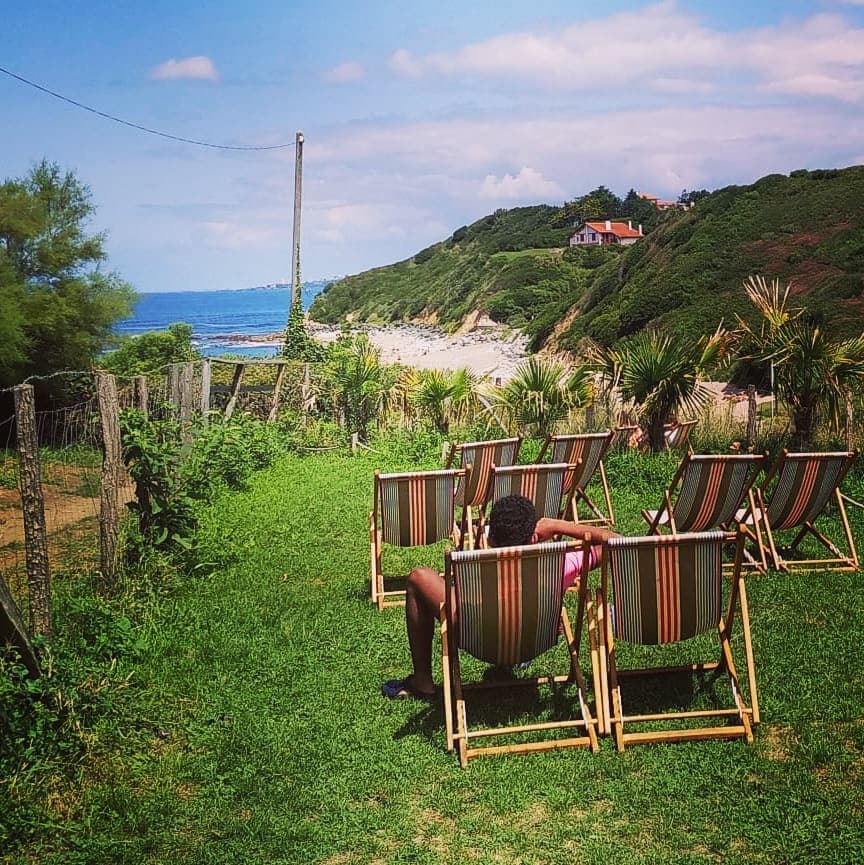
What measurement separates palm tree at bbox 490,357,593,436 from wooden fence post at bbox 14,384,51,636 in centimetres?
820

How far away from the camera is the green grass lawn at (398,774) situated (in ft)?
10.1

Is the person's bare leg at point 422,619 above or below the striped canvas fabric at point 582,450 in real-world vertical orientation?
below

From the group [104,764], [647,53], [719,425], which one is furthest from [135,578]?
[647,53]

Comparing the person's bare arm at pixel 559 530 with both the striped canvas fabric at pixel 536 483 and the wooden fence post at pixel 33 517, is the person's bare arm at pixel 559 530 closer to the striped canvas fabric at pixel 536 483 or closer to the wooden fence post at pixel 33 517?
the striped canvas fabric at pixel 536 483

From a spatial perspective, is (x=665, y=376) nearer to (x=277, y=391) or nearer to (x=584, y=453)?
(x=584, y=453)

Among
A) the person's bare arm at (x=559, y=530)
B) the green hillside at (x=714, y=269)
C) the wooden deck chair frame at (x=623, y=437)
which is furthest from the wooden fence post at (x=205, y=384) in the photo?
the green hillside at (x=714, y=269)

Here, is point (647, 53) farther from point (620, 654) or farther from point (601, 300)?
point (620, 654)

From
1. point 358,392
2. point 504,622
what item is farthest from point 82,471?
point 504,622

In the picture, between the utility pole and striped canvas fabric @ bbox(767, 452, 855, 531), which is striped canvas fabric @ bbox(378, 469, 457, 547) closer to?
striped canvas fabric @ bbox(767, 452, 855, 531)

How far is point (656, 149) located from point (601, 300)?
7315 cm

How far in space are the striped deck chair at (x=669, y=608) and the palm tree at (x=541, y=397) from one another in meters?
8.09

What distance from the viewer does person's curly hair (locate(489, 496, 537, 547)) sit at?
161 inches

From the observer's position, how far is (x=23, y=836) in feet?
10.6

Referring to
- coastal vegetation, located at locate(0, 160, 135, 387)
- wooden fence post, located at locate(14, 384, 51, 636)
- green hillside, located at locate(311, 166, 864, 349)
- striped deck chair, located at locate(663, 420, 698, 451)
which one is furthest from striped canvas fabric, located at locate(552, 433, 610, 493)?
green hillside, located at locate(311, 166, 864, 349)
